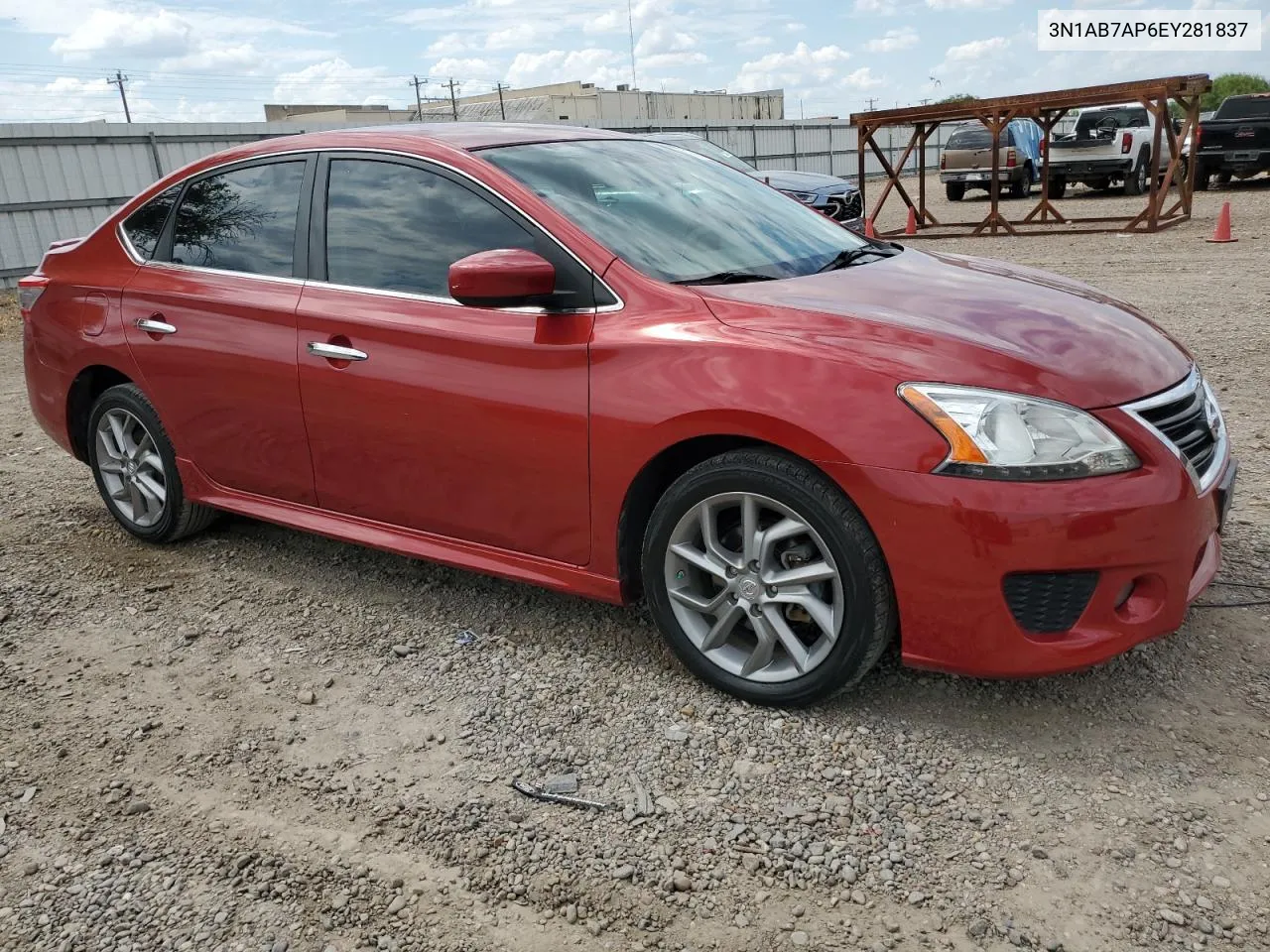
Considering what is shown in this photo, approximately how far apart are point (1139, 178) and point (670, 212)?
21994 mm

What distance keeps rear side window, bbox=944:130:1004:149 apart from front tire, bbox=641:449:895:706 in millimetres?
20804

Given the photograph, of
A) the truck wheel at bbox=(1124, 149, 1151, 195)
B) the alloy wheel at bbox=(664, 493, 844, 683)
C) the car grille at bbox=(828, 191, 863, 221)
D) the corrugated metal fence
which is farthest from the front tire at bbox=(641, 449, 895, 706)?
the truck wheel at bbox=(1124, 149, 1151, 195)

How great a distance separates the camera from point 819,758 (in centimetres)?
288

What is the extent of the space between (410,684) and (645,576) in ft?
2.86

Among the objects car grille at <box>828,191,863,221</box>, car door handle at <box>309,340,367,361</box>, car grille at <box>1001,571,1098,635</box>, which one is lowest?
car grille at <box>828,191,863,221</box>

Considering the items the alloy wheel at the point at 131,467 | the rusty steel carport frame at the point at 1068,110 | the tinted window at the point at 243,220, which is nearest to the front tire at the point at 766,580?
the tinted window at the point at 243,220

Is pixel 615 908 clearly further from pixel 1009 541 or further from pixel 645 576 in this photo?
pixel 1009 541

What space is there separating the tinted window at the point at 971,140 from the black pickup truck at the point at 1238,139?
12.8 ft

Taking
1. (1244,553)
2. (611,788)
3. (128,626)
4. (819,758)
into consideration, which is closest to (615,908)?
(611,788)

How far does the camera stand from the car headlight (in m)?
2.62

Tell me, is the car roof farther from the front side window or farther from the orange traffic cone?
the orange traffic cone

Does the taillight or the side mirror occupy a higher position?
the side mirror

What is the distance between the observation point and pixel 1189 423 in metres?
2.91

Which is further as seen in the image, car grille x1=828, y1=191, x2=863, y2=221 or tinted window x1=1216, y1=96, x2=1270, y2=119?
tinted window x1=1216, y1=96, x2=1270, y2=119
